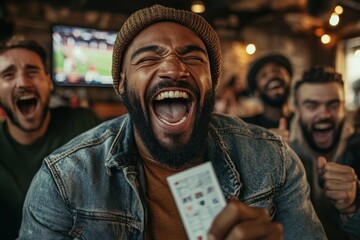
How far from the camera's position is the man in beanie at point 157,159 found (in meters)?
1.50

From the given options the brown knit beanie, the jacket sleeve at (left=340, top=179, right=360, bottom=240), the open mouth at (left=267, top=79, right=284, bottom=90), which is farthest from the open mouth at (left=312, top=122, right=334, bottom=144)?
the brown knit beanie

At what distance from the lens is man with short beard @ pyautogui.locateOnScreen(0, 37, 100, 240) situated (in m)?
2.46

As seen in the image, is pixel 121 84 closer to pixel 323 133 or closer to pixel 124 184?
pixel 124 184

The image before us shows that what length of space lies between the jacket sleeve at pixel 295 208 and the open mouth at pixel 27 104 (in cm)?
162

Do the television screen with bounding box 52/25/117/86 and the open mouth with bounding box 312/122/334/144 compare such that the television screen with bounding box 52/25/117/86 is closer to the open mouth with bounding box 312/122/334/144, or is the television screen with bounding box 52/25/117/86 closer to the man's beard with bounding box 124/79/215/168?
the open mouth with bounding box 312/122/334/144

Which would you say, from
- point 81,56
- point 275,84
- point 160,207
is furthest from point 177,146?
point 81,56

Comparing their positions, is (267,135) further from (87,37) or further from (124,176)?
(87,37)

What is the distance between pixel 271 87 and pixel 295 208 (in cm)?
198

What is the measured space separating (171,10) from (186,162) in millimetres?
612

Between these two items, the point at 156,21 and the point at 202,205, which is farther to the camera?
the point at 156,21

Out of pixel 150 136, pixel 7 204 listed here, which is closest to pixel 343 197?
pixel 150 136

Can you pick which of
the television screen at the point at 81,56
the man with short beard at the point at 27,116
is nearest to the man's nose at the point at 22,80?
Result: the man with short beard at the point at 27,116

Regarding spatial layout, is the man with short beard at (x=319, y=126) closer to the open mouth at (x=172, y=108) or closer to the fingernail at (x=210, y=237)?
the open mouth at (x=172, y=108)

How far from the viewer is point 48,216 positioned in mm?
1474
